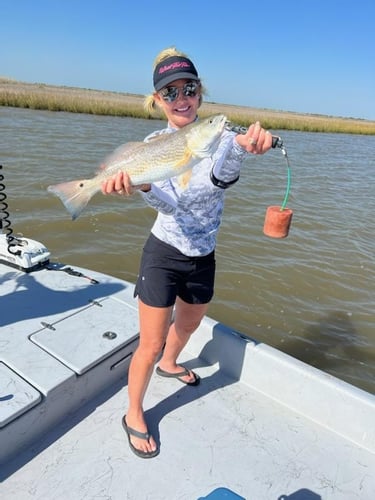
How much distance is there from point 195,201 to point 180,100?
2.02 feet

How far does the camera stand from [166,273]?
2.54 m

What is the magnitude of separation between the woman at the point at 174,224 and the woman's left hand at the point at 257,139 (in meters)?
0.04

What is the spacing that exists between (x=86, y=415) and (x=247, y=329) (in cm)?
331

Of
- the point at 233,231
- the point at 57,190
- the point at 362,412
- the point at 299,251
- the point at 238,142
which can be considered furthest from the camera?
the point at 233,231

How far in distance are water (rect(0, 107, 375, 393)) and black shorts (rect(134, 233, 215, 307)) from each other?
2.23m

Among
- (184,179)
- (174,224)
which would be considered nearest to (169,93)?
(184,179)

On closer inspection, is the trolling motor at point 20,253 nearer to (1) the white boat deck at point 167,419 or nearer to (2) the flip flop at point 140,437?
(1) the white boat deck at point 167,419

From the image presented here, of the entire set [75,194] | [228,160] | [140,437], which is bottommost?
[140,437]

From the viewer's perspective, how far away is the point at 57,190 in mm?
2650

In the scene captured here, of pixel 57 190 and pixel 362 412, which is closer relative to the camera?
pixel 57 190

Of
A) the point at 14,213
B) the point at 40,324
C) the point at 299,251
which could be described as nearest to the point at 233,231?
the point at 299,251

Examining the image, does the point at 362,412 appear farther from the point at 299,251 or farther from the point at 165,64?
the point at 299,251

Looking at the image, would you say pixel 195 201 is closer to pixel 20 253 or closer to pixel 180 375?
pixel 180 375

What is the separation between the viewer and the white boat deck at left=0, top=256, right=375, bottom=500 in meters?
2.52
